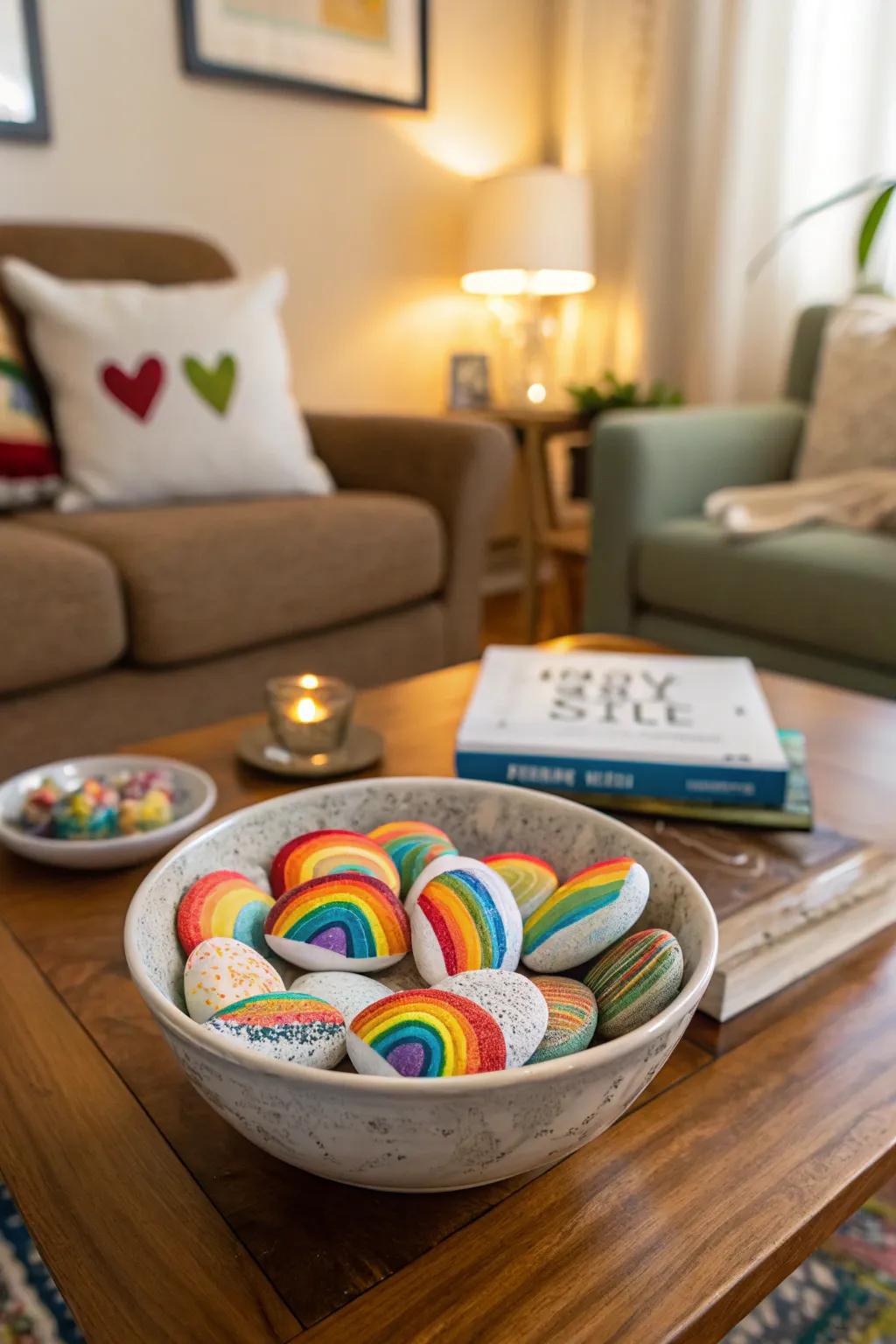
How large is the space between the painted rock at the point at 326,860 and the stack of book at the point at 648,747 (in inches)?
9.9

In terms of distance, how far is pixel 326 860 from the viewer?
0.51 meters

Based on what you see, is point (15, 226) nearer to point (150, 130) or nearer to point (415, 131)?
point (150, 130)

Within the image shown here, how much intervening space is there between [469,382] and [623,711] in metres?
2.31

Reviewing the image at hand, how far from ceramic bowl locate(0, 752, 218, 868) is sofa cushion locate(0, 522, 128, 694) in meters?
0.58

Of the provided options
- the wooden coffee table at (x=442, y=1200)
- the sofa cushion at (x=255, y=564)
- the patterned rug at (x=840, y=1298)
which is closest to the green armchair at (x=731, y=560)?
the sofa cushion at (x=255, y=564)

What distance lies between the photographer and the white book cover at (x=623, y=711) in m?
0.74

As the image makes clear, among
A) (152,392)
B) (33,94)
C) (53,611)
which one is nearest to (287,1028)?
(53,611)

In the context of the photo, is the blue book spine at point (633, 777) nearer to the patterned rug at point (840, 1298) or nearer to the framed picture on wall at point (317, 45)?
the patterned rug at point (840, 1298)

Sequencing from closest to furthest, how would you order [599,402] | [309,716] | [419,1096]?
1. [419,1096]
2. [309,716]
3. [599,402]

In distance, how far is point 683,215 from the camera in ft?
8.79

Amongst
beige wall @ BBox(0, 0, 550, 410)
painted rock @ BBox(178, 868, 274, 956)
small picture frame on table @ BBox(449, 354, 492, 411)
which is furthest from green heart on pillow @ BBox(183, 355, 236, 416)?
painted rock @ BBox(178, 868, 274, 956)

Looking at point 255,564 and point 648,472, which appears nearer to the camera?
point 255,564

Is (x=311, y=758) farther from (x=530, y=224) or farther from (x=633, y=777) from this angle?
(x=530, y=224)

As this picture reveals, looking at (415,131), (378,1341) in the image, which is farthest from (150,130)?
(378,1341)
